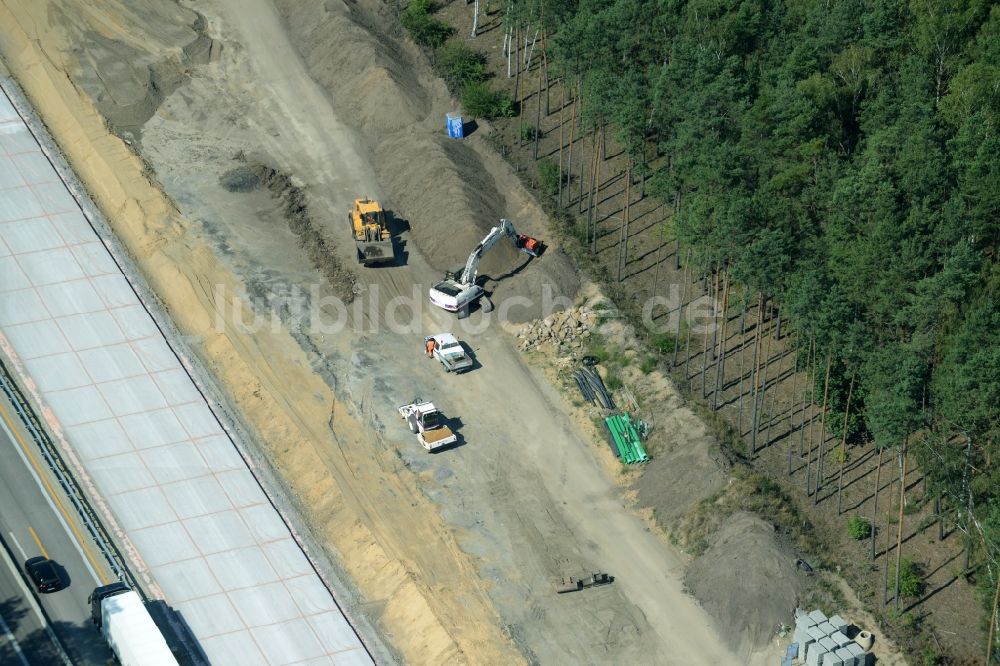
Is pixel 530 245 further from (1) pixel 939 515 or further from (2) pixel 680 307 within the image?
(1) pixel 939 515

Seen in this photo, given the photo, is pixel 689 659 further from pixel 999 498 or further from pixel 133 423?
pixel 133 423

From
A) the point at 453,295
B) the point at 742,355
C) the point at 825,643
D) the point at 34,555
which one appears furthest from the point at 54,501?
the point at 825,643

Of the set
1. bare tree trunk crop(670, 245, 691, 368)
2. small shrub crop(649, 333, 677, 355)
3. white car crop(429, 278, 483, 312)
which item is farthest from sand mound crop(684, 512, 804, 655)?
white car crop(429, 278, 483, 312)

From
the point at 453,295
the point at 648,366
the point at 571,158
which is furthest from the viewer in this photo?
the point at 571,158

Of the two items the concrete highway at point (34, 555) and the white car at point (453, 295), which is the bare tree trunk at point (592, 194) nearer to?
the white car at point (453, 295)

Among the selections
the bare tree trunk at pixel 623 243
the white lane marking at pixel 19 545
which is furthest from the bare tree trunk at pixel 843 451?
the white lane marking at pixel 19 545

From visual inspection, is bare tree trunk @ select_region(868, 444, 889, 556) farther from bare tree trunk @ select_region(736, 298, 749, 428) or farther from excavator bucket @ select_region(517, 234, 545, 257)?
excavator bucket @ select_region(517, 234, 545, 257)
